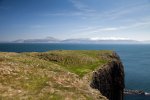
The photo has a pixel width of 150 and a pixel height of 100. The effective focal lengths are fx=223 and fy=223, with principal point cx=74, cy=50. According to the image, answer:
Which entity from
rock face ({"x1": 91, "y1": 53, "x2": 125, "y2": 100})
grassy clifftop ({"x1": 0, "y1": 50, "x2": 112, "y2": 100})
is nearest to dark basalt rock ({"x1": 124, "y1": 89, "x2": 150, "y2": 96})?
rock face ({"x1": 91, "y1": 53, "x2": 125, "y2": 100})

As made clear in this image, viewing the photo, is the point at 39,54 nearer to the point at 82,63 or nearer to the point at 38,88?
the point at 82,63

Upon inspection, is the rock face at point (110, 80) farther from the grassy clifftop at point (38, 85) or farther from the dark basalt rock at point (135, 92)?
the dark basalt rock at point (135, 92)

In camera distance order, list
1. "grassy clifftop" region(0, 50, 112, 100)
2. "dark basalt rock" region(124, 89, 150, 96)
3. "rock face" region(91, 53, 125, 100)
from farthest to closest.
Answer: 1. "dark basalt rock" region(124, 89, 150, 96)
2. "rock face" region(91, 53, 125, 100)
3. "grassy clifftop" region(0, 50, 112, 100)

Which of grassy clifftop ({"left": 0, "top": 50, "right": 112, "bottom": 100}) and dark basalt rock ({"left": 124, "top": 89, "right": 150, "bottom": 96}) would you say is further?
dark basalt rock ({"left": 124, "top": 89, "right": 150, "bottom": 96})

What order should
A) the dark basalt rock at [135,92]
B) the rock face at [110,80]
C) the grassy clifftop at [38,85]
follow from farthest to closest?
the dark basalt rock at [135,92]
the rock face at [110,80]
the grassy clifftop at [38,85]

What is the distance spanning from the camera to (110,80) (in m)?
70.3

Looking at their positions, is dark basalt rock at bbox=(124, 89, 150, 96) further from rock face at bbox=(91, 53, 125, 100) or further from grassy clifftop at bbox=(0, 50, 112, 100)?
grassy clifftop at bbox=(0, 50, 112, 100)

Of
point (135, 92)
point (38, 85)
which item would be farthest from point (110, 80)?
point (135, 92)

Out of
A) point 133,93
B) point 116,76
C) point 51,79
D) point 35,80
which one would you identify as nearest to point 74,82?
point 51,79

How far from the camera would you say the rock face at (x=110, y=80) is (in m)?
58.0

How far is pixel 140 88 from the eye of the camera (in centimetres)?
13550

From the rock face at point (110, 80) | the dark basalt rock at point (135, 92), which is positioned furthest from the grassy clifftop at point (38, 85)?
the dark basalt rock at point (135, 92)

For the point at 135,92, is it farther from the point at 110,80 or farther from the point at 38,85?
the point at 38,85

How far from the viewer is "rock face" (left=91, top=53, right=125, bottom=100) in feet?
190
